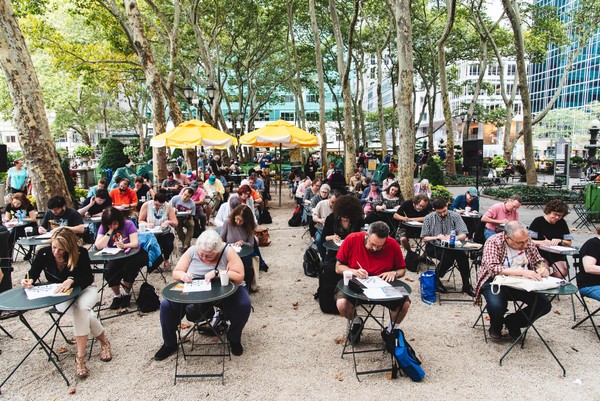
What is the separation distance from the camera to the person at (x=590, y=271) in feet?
14.8

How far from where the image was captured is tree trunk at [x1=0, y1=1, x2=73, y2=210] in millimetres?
8102

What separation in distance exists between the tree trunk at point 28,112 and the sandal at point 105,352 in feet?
18.9

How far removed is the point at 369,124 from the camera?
64.8m

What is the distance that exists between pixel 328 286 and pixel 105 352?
2.71 m

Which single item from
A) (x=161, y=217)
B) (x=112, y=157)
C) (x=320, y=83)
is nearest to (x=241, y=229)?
(x=161, y=217)

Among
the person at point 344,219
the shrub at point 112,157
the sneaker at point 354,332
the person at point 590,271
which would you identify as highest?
the shrub at point 112,157

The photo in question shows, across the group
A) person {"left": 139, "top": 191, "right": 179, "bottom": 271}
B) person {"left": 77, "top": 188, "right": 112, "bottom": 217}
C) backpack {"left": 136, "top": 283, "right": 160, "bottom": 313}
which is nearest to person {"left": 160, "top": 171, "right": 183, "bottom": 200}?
person {"left": 77, "top": 188, "right": 112, "bottom": 217}

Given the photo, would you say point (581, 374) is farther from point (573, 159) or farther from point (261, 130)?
point (573, 159)

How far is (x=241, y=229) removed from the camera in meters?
6.00

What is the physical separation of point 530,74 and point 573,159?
4933 centimetres

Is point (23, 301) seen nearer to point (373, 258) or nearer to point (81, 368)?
point (81, 368)

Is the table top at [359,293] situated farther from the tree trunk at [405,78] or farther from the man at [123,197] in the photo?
the tree trunk at [405,78]

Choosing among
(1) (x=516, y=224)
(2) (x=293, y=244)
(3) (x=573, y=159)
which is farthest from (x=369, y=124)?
(1) (x=516, y=224)

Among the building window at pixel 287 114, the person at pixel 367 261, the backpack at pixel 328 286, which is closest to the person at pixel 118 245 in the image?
the backpack at pixel 328 286
